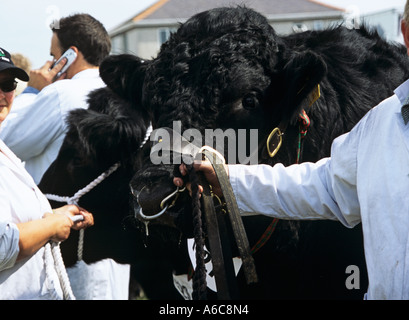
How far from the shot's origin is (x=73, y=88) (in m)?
4.36

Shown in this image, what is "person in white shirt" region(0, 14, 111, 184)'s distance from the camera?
13.9 ft

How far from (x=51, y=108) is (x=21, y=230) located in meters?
1.96

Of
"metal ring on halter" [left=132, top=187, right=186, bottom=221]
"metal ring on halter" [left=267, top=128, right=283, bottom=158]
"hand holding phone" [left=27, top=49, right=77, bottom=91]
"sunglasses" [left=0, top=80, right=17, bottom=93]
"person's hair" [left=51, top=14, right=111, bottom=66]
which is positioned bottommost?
"metal ring on halter" [left=132, top=187, right=186, bottom=221]

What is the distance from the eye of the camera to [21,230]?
2.46 metres

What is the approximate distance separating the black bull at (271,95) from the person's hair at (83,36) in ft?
5.05

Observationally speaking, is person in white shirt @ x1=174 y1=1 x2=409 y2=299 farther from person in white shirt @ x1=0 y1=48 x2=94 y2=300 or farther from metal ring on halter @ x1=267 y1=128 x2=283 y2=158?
person in white shirt @ x1=0 y1=48 x2=94 y2=300

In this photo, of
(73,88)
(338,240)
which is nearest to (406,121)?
(338,240)

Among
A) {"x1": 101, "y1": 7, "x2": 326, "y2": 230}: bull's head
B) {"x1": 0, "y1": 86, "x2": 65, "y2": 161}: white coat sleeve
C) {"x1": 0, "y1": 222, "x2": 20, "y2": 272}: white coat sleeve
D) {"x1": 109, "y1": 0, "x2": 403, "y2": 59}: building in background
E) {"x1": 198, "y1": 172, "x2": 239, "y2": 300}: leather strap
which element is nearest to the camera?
{"x1": 198, "y1": 172, "x2": 239, "y2": 300}: leather strap

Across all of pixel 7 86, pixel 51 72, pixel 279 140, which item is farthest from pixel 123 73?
pixel 51 72

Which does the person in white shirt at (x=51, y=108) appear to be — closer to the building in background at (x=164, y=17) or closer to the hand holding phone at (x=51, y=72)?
the hand holding phone at (x=51, y=72)

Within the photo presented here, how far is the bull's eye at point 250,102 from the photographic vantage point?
2713mm

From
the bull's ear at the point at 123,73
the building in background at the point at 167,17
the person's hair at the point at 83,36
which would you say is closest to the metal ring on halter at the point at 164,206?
the bull's ear at the point at 123,73

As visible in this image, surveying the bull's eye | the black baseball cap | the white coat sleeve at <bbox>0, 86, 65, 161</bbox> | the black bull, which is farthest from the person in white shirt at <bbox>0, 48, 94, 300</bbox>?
the white coat sleeve at <bbox>0, 86, 65, 161</bbox>
